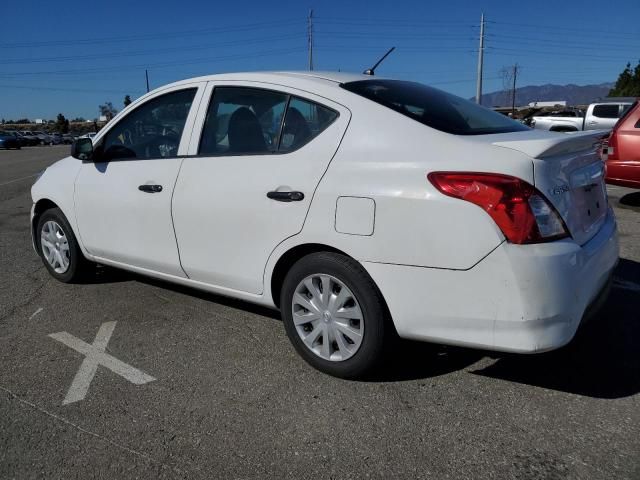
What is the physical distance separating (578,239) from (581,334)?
48.5 inches

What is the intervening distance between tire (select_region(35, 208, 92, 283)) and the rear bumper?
114 inches

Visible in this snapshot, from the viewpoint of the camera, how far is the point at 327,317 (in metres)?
2.97

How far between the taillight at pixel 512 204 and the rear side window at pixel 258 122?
0.87 m

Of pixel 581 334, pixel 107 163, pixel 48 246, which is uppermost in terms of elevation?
pixel 107 163

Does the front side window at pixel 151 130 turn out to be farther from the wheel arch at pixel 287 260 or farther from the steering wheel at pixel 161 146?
the wheel arch at pixel 287 260

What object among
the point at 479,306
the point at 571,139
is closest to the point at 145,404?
the point at 479,306

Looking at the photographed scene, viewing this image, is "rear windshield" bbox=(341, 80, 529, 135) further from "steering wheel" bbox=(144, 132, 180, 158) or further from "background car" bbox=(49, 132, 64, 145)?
"background car" bbox=(49, 132, 64, 145)

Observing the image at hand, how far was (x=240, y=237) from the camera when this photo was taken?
3236 mm

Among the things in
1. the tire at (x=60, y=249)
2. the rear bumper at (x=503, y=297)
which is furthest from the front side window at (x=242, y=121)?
the tire at (x=60, y=249)

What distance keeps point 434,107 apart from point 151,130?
1.98m

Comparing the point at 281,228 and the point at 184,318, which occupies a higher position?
the point at 281,228

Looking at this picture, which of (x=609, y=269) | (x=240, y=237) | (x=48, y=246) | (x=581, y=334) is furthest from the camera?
(x=48, y=246)

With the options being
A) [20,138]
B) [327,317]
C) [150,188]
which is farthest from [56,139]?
[327,317]

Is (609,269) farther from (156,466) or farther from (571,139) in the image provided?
(156,466)
